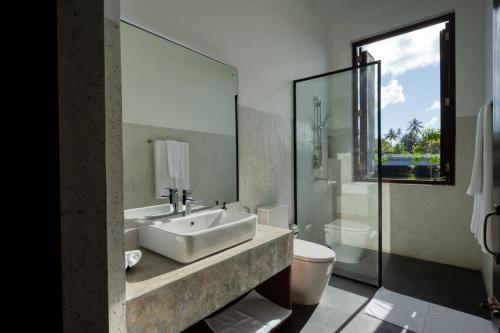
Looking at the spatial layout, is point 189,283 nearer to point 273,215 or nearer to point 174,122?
point 174,122

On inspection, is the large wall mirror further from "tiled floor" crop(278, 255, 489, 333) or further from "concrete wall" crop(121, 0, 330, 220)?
"tiled floor" crop(278, 255, 489, 333)

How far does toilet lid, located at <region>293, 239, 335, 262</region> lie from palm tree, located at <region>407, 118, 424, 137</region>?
1942 mm

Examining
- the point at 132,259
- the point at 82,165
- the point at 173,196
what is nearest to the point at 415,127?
the point at 173,196

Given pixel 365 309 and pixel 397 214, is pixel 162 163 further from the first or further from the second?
pixel 397 214

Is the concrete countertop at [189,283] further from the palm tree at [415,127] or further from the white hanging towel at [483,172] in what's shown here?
the palm tree at [415,127]

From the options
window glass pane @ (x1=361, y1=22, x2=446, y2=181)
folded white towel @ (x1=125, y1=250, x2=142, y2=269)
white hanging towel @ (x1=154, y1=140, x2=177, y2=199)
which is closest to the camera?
folded white towel @ (x1=125, y1=250, x2=142, y2=269)

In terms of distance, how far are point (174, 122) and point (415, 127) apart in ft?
9.31

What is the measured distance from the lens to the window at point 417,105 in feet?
9.43

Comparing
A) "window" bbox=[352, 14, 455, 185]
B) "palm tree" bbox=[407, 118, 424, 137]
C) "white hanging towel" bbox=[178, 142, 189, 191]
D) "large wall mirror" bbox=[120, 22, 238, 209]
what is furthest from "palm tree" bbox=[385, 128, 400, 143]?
"white hanging towel" bbox=[178, 142, 189, 191]

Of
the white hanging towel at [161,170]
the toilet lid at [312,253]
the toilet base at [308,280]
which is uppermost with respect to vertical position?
the white hanging towel at [161,170]

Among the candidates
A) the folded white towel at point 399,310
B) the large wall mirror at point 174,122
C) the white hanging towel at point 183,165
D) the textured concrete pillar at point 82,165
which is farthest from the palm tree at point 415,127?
the textured concrete pillar at point 82,165

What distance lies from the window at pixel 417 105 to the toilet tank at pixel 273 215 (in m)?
0.89

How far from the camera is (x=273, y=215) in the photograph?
94.3 inches

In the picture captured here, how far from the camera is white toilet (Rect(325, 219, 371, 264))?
268cm
